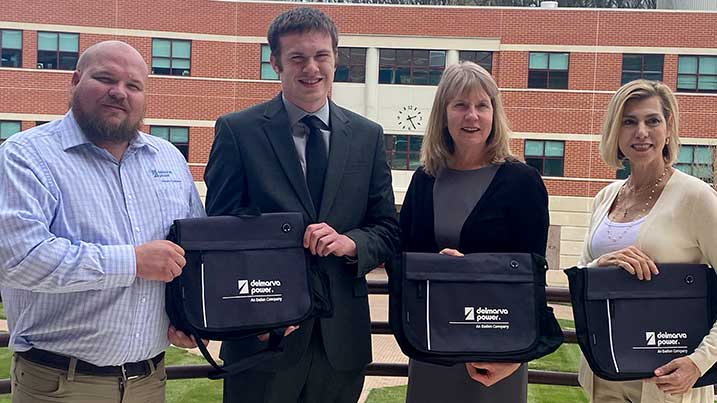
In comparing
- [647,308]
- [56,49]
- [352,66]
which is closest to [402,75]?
[352,66]

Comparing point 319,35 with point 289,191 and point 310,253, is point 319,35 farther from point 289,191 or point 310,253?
point 310,253

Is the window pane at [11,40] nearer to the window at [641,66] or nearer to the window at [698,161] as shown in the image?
the window at [641,66]

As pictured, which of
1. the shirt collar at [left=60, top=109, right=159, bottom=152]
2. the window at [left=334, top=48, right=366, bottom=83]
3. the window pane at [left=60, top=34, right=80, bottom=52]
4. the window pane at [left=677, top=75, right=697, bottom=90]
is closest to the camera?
the shirt collar at [left=60, top=109, right=159, bottom=152]

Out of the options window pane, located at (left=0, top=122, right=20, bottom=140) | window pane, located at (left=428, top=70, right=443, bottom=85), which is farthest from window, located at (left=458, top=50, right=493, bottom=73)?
window pane, located at (left=0, top=122, right=20, bottom=140)

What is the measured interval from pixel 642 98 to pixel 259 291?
1.96 m

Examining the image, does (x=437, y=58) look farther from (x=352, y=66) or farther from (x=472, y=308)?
(x=472, y=308)

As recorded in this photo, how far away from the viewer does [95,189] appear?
2891 mm

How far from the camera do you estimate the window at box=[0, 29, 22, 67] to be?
88.8ft

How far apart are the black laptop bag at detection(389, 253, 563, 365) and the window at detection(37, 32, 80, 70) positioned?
88.7 ft

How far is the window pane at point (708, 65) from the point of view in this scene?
89.1 ft

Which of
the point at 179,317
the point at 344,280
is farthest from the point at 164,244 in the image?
the point at 344,280

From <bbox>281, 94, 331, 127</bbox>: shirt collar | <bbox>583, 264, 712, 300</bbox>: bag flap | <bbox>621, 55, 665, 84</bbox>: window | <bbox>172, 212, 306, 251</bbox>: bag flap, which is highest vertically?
<bbox>621, 55, 665, 84</bbox>: window

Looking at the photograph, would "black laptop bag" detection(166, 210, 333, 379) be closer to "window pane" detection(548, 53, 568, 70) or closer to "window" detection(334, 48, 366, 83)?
"window" detection(334, 48, 366, 83)

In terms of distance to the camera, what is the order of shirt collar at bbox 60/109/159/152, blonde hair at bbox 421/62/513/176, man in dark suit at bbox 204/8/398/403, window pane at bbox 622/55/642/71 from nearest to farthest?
shirt collar at bbox 60/109/159/152
man in dark suit at bbox 204/8/398/403
blonde hair at bbox 421/62/513/176
window pane at bbox 622/55/642/71
